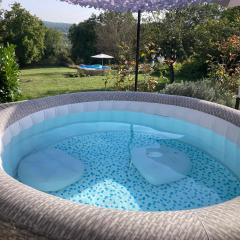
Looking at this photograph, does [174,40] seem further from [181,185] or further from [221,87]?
[181,185]

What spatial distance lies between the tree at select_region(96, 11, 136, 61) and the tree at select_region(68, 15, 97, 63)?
239 centimetres

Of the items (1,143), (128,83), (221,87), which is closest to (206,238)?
(1,143)

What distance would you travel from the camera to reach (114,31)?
21.8 metres

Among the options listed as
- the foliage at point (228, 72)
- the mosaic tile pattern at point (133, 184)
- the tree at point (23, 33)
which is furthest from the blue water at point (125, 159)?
the tree at point (23, 33)

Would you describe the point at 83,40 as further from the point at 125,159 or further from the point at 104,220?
the point at 104,220

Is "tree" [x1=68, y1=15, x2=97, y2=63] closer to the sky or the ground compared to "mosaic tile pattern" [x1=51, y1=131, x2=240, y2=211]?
closer to the sky

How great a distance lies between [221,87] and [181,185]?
500 centimetres

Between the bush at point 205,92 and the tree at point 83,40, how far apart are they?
18175 mm

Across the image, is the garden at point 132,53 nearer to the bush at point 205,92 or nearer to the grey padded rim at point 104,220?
the bush at point 205,92

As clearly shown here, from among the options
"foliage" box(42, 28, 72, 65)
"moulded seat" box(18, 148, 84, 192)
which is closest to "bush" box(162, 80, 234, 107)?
"moulded seat" box(18, 148, 84, 192)

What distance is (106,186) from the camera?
4574 millimetres

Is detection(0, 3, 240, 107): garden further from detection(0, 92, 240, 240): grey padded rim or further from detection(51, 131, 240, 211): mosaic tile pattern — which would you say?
detection(0, 92, 240, 240): grey padded rim

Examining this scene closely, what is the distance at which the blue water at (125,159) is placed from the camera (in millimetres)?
4281

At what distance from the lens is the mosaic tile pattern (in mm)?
4195
